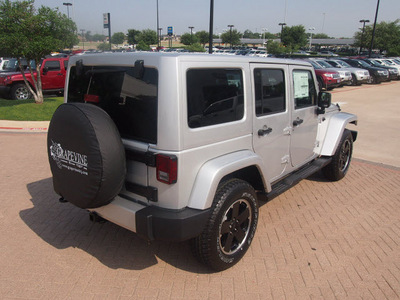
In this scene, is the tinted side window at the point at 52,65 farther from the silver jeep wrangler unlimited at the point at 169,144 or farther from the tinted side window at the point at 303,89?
the tinted side window at the point at 303,89

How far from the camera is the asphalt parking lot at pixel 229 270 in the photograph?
289 cm

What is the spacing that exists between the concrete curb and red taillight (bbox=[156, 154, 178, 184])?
7.14m

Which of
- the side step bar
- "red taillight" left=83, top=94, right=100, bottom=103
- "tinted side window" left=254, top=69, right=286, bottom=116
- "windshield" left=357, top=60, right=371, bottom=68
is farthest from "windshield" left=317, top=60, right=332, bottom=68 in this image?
"red taillight" left=83, top=94, right=100, bottom=103

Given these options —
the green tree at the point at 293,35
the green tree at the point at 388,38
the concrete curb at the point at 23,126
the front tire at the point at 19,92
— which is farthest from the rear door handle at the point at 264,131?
the green tree at the point at 293,35

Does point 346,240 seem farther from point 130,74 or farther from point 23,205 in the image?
point 23,205

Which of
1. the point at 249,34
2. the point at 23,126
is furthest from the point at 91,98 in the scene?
the point at 249,34

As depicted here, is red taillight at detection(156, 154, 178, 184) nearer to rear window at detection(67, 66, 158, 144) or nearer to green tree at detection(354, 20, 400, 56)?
rear window at detection(67, 66, 158, 144)

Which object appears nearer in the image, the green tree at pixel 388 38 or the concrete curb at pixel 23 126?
the concrete curb at pixel 23 126

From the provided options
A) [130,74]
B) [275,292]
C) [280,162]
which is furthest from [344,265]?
[130,74]

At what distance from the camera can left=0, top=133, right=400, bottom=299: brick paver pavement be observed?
2.89 metres

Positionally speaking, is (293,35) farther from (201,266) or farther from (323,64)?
(201,266)

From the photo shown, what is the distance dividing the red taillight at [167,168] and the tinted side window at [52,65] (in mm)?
12241

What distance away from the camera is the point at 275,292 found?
113 inches

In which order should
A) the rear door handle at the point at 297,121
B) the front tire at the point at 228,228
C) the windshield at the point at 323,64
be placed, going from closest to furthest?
the front tire at the point at 228,228
the rear door handle at the point at 297,121
the windshield at the point at 323,64
